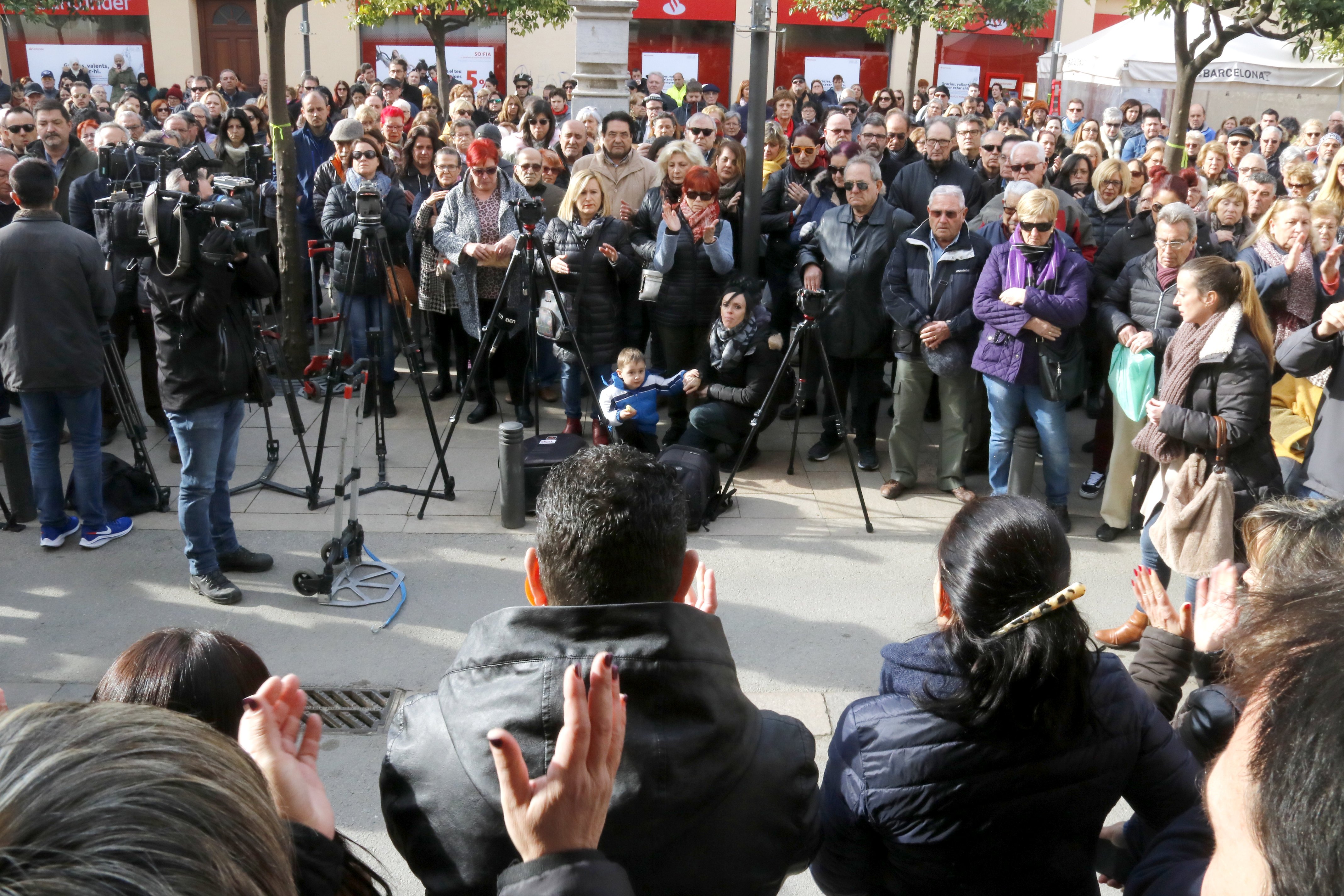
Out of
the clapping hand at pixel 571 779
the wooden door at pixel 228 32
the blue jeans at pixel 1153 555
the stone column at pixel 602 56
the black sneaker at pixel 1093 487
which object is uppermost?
the wooden door at pixel 228 32

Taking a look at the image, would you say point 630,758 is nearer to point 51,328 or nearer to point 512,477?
point 512,477

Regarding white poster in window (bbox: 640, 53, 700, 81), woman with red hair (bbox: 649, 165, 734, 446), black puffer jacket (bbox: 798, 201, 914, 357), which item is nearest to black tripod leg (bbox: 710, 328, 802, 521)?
black puffer jacket (bbox: 798, 201, 914, 357)

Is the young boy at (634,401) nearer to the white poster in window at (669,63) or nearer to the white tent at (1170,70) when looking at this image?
the white tent at (1170,70)

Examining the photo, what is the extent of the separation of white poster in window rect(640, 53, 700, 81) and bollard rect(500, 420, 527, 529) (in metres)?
24.4

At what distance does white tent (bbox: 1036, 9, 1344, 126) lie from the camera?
57.1 feet

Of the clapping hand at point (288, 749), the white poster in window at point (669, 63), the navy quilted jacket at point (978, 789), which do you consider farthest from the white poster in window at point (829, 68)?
the clapping hand at point (288, 749)

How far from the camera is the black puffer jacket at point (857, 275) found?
681 centimetres

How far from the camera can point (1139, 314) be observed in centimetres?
598

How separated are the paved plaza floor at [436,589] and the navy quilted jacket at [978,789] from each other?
137 centimetres

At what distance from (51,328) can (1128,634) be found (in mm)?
5236

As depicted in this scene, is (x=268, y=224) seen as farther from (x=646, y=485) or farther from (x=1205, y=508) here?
(x=646, y=485)

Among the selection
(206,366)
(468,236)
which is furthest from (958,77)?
(206,366)

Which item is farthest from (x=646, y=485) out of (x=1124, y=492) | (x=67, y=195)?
(x=67, y=195)

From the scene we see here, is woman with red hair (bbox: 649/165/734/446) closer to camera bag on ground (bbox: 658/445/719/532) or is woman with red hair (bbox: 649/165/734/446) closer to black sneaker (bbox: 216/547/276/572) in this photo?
camera bag on ground (bbox: 658/445/719/532)
